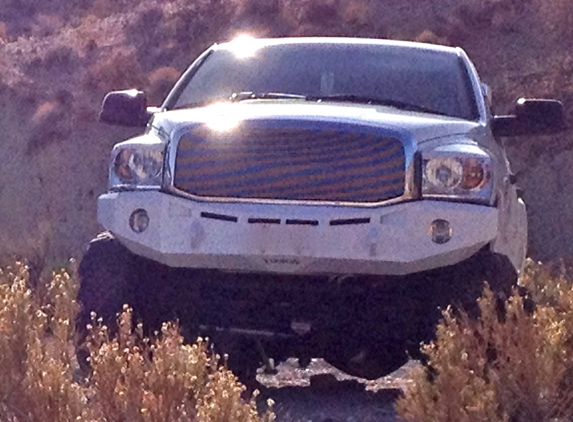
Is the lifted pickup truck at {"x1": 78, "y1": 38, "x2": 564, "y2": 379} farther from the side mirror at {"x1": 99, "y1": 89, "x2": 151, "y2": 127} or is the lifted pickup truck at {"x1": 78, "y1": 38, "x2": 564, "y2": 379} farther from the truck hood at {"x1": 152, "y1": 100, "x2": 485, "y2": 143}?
the side mirror at {"x1": 99, "y1": 89, "x2": 151, "y2": 127}

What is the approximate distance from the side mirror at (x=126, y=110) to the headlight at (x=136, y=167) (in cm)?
125

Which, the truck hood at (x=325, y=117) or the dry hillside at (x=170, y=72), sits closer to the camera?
the truck hood at (x=325, y=117)

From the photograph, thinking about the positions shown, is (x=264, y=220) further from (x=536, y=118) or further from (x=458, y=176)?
(x=536, y=118)

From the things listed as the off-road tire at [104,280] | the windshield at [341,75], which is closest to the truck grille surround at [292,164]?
the off-road tire at [104,280]

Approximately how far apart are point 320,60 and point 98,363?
12.0ft

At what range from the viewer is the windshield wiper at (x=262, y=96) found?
8492 millimetres

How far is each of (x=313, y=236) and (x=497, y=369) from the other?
3.46ft

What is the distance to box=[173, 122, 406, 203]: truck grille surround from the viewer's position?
7137 millimetres

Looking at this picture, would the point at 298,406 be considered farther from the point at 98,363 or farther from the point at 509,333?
the point at 98,363

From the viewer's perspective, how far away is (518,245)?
29.6 ft

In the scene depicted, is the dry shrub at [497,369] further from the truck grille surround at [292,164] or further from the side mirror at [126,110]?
the side mirror at [126,110]

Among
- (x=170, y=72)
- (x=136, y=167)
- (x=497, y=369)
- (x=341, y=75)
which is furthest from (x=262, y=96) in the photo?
(x=170, y=72)

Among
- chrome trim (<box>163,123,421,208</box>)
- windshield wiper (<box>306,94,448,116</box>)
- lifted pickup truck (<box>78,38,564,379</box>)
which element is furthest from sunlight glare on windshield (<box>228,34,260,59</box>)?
chrome trim (<box>163,123,421,208</box>)

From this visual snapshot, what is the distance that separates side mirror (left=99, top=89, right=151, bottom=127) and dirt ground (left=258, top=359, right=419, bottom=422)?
180 cm
